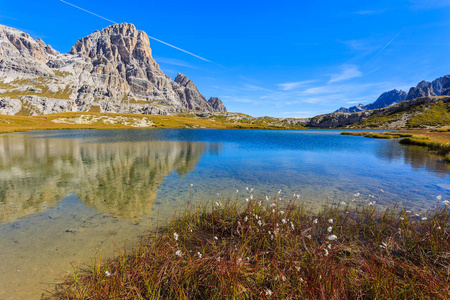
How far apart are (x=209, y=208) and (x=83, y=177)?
1598 cm

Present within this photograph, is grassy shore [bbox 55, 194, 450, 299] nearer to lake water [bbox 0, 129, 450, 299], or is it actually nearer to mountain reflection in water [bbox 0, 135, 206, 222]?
lake water [bbox 0, 129, 450, 299]

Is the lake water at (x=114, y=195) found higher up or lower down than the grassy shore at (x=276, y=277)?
lower down

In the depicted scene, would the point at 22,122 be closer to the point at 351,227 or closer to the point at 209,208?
the point at 209,208

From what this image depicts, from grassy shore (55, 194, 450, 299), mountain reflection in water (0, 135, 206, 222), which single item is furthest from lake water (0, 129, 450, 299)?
grassy shore (55, 194, 450, 299)

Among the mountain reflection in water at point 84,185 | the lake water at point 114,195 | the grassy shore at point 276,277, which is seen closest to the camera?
the grassy shore at point 276,277

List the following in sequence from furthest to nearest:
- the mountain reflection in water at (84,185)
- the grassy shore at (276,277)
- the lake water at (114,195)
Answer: the mountain reflection in water at (84,185)
the lake water at (114,195)
the grassy shore at (276,277)

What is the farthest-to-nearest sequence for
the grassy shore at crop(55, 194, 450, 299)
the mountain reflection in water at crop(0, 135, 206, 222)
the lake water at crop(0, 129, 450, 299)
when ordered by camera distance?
the mountain reflection in water at crop(0, 135, 206, 222)
the lake water at crop(0, 129, 450, 299)
the grassy shore at crop(55, 194, 450, 299)

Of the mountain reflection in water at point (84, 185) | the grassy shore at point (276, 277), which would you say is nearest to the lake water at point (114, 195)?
the mountain reflection in water at point (84, 185)

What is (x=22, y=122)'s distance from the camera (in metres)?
123

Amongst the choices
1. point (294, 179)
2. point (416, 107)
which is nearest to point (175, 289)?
point (294, 179)

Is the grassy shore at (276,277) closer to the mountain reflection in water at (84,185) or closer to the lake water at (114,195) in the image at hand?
the lake water at (114,195)

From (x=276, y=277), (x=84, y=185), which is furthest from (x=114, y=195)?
(x=276, y=277)

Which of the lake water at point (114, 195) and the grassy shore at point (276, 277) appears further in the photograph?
the lake water at point (114, 195)

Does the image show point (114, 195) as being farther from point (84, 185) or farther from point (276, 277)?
point (276, 277)
